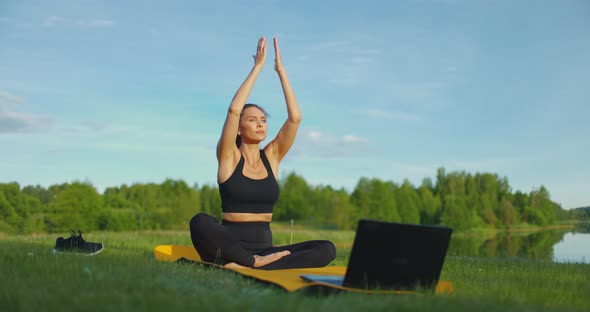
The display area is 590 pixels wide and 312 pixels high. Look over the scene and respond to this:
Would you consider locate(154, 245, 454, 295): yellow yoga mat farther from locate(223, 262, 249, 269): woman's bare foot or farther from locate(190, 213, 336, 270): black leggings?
locate(190, 213, 336, 270): black leggings

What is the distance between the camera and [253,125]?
5785mm

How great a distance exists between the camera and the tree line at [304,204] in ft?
128

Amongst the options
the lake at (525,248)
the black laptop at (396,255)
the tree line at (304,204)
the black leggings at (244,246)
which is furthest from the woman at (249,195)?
the tree line at (304,204)

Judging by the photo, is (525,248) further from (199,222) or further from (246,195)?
(199,222)

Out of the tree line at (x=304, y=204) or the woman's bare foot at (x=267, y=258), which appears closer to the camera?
the woman's bare foot at (x=267, y=258)

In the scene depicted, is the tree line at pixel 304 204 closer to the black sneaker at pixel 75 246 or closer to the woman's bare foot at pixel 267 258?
the black sneaker at pixel 75 246

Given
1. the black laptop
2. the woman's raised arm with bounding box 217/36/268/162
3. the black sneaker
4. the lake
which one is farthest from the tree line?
the black laptop

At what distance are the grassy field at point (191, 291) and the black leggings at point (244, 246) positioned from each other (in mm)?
274

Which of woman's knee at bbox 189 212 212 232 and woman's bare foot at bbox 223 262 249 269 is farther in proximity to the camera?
woman's knee at bbox 189 212 212 232

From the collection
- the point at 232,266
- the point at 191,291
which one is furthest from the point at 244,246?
the point at 191,291

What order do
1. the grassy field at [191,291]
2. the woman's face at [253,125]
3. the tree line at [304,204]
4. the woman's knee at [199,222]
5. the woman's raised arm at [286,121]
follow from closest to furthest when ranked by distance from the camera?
the grassy field at [191,291]
the woman's knee at [199,222]
the woman's face at [253,125]
the woman's raised arm at [286,121]
the tree line at [304,204]

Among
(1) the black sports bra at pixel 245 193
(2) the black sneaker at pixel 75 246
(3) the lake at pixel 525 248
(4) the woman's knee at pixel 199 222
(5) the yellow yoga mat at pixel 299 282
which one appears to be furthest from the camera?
(3) the lake at pixel 525 248

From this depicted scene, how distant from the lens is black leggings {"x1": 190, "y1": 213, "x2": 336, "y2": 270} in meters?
5.24

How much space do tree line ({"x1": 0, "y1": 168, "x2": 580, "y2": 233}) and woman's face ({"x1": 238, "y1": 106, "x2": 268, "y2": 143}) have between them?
1005 inches
